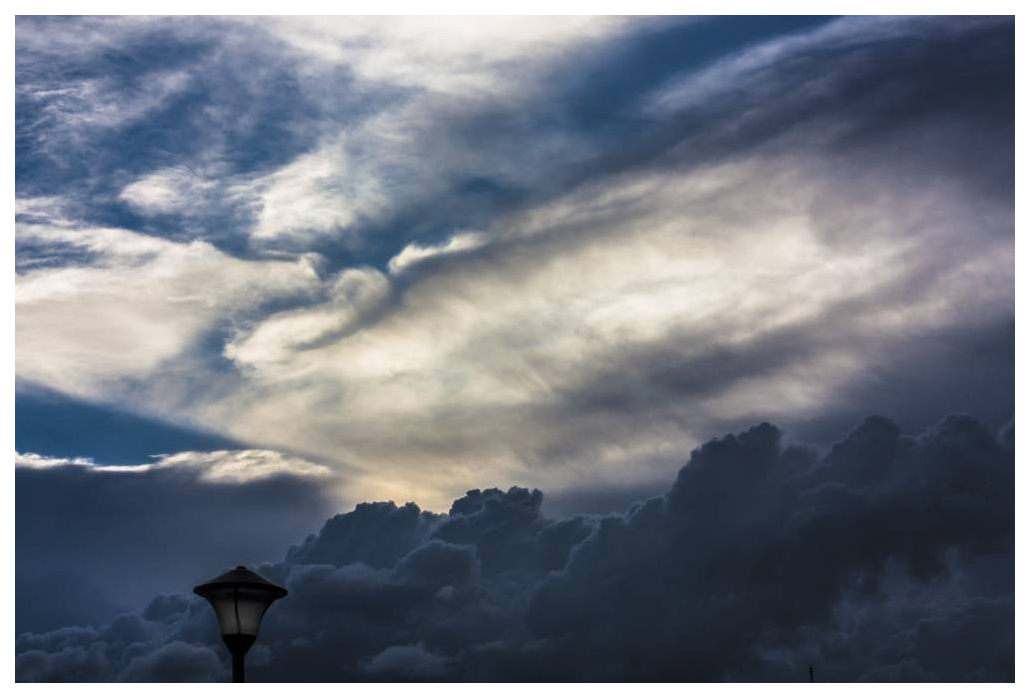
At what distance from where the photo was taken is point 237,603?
26.6 m

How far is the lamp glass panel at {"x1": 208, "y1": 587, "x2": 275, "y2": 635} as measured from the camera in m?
26.5

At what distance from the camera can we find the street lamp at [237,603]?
2641cm

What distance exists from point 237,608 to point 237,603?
8cm

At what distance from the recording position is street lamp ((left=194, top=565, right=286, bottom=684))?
26406 millimetres

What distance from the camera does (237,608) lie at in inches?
1045
